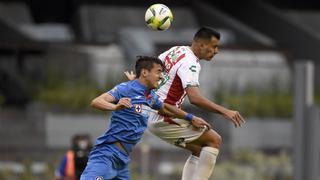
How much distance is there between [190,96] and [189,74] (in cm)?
27

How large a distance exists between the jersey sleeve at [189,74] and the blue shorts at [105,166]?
1164 mm

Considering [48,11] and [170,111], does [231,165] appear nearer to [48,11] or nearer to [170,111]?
[170,111]

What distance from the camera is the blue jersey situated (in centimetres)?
1149

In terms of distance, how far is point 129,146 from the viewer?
11.7 meters

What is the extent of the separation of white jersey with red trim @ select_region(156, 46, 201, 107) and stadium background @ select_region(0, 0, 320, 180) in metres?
10.6

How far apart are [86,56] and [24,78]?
183 centimetres

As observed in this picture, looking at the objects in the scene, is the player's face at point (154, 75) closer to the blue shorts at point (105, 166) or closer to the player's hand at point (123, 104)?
the player's hand at point (123, 104)

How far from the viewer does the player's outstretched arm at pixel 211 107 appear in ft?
38.6

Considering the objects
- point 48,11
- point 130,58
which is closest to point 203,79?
point 130,58

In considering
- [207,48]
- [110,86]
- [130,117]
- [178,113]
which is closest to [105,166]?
[130,117]

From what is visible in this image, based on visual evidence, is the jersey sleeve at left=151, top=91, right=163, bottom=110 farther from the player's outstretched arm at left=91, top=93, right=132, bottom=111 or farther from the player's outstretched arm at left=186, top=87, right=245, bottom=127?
the player's outstretched arm at left=91, top=93, right=132, bottom=111

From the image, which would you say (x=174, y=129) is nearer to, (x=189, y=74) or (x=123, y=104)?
(x=189, y=74)

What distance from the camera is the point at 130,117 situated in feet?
37.9

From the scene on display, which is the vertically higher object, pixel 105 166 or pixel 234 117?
pixel 234 117
